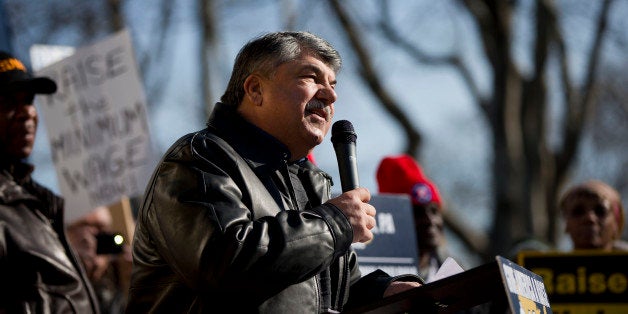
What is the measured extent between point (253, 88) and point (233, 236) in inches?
30.1

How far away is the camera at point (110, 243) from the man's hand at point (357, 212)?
6.15 feet

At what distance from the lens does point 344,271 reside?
4.56 metres

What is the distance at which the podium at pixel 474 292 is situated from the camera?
12.1 ft

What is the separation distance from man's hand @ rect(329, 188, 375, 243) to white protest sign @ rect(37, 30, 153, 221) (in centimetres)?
490

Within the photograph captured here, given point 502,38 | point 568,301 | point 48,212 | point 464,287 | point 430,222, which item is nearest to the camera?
point 464,287

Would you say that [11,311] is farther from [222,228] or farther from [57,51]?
[57,51]

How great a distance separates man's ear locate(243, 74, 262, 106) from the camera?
4586 mm

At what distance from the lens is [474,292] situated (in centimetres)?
392

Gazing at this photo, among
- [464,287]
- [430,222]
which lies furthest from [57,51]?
[464,287]

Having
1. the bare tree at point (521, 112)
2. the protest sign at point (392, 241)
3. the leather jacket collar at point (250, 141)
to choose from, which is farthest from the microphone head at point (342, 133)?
the bare tree at point (521, 112)

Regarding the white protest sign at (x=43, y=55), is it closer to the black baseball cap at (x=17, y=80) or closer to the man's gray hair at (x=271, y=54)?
the black baseball cap at (x=17, y=80)

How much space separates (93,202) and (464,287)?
233 inches

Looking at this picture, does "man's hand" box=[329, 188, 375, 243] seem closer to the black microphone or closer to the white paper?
the black microphone

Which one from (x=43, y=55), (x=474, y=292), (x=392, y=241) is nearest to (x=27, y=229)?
(x=474, y=292)
